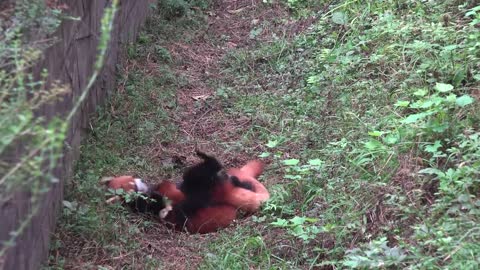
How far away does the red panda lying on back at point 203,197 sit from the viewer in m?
3.99

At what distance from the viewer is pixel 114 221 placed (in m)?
3.68

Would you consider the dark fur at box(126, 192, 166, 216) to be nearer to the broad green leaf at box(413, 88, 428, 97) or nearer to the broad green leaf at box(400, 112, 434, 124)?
the broad green leaf at box(400, 112, 434, 124)

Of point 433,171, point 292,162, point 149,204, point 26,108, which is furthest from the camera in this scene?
point 292,162

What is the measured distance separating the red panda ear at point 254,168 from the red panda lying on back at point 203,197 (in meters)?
0.05

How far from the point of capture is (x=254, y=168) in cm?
437

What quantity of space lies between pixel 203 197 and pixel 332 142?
35.8 inches

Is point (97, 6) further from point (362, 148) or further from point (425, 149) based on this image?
point (425, 149)

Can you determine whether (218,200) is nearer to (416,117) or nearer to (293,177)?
(293,177)

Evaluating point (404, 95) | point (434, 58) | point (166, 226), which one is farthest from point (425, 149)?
point (166, 226)

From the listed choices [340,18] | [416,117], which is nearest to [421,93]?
[416,117]

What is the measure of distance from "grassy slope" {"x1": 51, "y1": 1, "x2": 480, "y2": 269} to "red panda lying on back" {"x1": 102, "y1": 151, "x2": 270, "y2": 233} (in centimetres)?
12

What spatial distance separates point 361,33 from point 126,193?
2.70m

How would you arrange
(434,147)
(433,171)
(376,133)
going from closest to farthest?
(433,171) < (434,147) < (376,133)

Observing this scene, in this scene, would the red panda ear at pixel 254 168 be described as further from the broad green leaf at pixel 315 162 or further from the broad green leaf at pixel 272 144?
the broad green leaf at pixel 315 162
